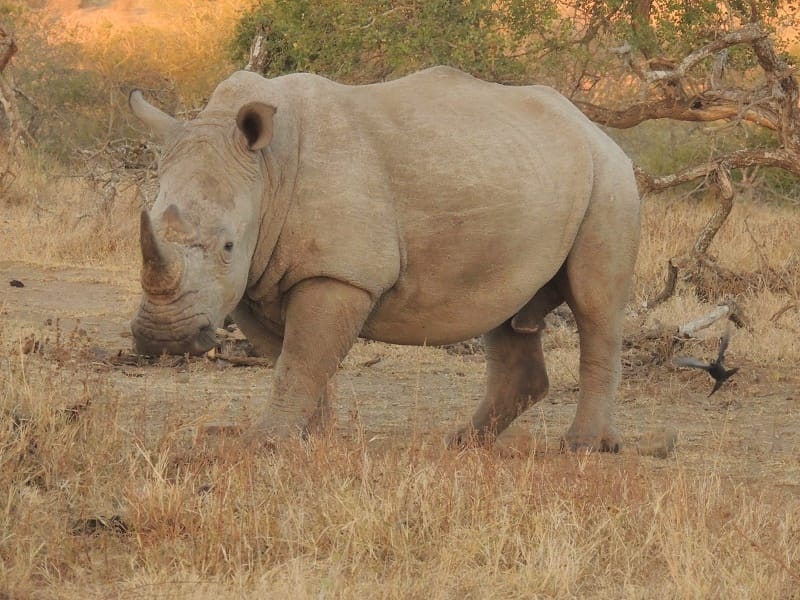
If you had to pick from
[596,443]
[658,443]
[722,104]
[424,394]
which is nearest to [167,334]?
[596,443]

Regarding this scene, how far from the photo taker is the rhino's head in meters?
5.54

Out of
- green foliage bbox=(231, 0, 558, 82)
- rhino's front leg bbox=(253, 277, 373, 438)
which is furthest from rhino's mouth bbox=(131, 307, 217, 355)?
green foliage bbox=(231, 0, 558, 82)

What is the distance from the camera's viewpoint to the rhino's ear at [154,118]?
6120mm

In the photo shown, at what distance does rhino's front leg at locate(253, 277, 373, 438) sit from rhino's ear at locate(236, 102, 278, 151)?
0.65 meters

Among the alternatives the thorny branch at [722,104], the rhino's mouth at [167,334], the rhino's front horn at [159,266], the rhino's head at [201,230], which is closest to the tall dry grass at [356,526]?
the rhino's mouth at [167,334]

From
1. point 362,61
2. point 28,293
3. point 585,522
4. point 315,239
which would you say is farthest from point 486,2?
point 585,522

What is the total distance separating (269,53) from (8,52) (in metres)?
2.92

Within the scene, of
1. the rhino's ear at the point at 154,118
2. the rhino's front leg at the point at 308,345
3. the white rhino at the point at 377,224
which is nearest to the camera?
the white rhino at the point at 377,224

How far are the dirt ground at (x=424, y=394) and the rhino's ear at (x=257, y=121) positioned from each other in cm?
115

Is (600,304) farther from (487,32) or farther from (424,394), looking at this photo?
(487,32)

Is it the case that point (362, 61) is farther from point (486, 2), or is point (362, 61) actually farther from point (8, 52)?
point (8, 52)

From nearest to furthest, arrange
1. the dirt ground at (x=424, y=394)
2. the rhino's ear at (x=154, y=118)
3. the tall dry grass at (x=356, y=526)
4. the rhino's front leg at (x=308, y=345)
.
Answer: the tall dry grass at (x=356, y=526) → the rhino's front leg at (x=308, y=345) → the rhino's ear at (x=154, y=118) → the dirt ground at (x=424, y=394)

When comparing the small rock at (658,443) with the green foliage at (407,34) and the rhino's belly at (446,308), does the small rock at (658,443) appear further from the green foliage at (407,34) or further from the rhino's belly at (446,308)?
the green foliage at (407,34)

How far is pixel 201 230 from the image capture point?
18.7 feet
